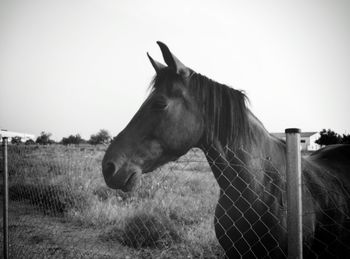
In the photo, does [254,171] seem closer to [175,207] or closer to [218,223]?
[218,223]

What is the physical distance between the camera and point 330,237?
2242mm

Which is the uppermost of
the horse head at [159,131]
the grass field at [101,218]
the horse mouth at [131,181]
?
the horse head at [159,131]

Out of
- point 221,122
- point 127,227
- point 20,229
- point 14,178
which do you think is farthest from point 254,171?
point 14,178

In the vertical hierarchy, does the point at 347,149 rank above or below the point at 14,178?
above

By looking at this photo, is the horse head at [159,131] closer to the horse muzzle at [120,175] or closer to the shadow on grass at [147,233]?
the horse muzzle at [120,175]

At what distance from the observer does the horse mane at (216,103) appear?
224 centimetres

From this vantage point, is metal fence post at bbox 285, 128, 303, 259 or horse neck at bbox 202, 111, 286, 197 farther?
horse neck at bbox 202, 111, 286, 197

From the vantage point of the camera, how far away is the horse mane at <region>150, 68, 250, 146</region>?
2244mm

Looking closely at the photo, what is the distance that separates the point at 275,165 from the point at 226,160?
45cm

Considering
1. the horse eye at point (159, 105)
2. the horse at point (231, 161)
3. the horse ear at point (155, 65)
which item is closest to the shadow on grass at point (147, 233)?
the horse at point (231, 161)

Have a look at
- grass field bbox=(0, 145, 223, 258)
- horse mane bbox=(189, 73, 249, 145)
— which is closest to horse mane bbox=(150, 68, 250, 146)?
horse mane bbox=(189, 73, 249, 145)

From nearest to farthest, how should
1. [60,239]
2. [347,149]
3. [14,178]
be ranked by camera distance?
[347,149], [60,239], [14,178]

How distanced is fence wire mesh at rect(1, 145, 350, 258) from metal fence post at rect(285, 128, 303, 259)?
30.8 inches

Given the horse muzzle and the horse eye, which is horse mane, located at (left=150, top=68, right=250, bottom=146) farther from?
the horse muzzle
